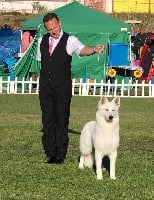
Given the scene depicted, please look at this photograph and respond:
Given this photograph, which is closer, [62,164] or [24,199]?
[24,199]

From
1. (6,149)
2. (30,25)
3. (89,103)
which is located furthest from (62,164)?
(30,25)

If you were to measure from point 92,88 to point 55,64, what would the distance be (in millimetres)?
17140

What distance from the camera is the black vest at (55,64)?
344 inches

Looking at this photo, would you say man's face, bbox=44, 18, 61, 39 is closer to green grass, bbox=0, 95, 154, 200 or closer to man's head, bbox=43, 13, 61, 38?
man's head, bbox=43, 13, 61, 38

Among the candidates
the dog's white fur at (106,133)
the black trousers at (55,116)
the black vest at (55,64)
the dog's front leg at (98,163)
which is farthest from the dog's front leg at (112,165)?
the black vest at (55,64)

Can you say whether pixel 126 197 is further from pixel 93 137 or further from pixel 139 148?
pixel 139 148

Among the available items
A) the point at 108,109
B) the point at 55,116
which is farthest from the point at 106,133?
the point at 55,116

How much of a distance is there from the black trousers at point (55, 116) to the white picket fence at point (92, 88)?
51.9ft

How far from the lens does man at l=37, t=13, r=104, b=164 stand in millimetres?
8719

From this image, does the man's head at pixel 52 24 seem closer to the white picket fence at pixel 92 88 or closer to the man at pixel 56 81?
the man at pixel 56 81

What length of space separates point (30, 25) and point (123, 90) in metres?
4.67

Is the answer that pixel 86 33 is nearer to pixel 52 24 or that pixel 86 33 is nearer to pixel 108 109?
pixel 52 24

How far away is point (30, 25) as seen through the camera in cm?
2698

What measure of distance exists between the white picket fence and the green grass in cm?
962
